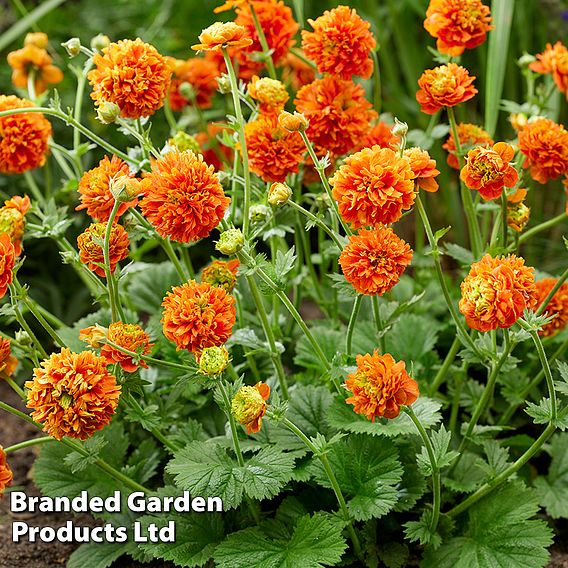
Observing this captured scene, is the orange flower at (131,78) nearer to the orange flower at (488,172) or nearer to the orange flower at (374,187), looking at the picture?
the orange flower at (374,187)

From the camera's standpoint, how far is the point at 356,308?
Result: 1178 mm

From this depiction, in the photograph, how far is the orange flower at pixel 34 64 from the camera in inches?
58.4

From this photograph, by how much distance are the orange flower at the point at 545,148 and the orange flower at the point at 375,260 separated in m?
0.33

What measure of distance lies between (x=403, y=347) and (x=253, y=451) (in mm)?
408

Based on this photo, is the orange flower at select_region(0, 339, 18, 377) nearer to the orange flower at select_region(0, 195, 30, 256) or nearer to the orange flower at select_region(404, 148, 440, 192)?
the orange flower at select_region(0, 195, 30, 256)

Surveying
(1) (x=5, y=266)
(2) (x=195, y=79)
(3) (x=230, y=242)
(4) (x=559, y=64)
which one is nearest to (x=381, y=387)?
(3) (x=230, y=242)

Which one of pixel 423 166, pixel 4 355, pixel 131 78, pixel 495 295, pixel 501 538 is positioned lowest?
pixel 501 538

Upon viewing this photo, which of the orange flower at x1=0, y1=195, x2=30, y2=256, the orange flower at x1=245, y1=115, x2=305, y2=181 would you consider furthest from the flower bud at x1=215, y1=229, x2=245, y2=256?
the orange flower at x1=0, y1=195, x2=30, y2=256

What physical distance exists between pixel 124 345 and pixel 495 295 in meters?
0.50

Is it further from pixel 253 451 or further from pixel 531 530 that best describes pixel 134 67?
pixel 531 530

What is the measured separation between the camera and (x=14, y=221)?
3.94 feet

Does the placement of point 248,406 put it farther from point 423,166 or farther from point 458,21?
point 458,21

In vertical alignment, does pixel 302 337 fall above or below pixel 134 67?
below

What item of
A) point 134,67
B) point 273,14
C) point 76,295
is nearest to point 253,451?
point 134,67
